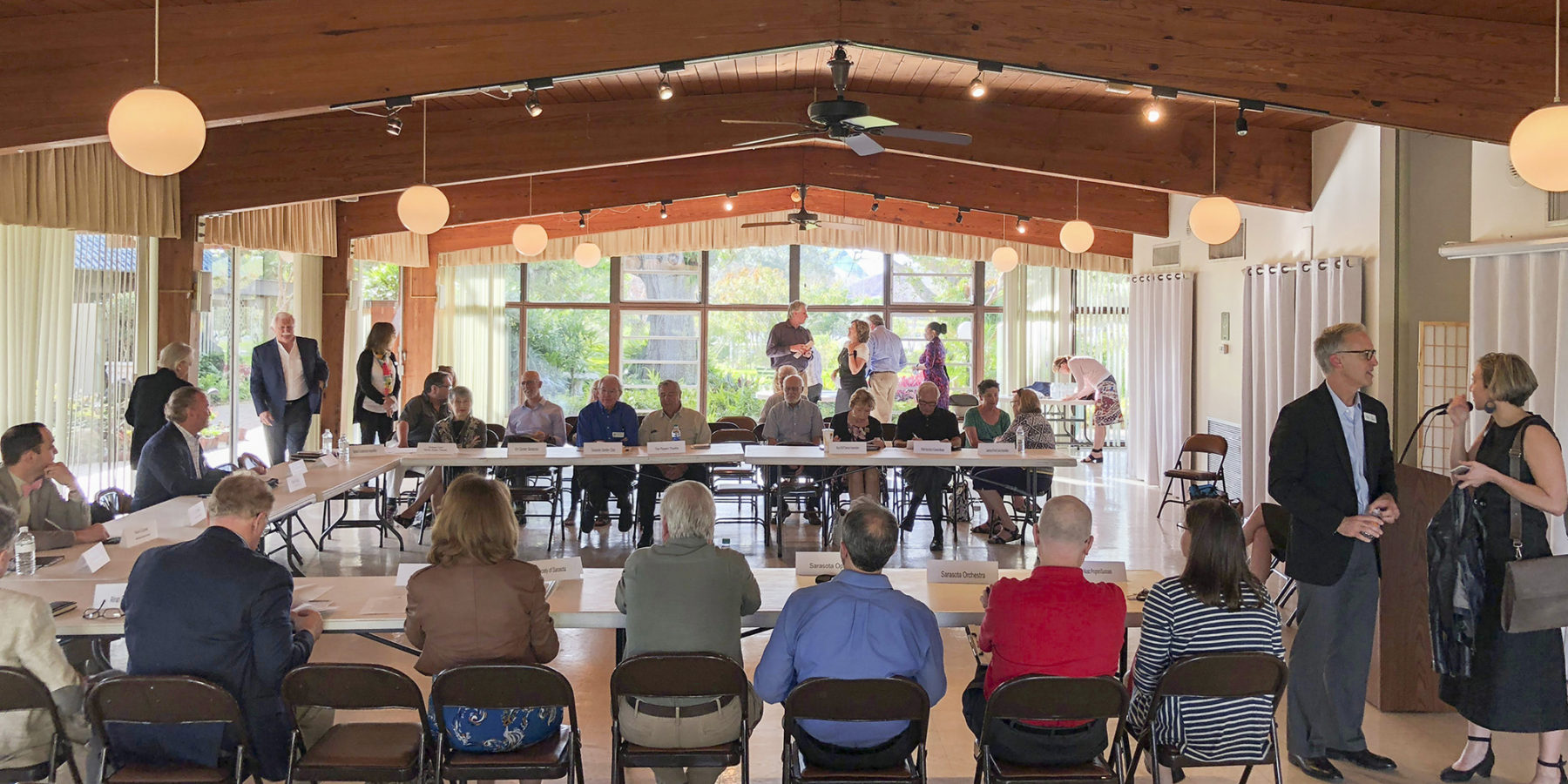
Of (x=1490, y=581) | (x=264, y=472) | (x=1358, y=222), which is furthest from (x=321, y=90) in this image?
(x=1358, y=222)

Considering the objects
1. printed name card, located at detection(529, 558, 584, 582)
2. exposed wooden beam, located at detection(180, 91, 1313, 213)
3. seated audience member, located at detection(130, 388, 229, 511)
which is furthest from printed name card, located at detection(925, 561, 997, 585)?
exposed wooden beam, located at detection(180, 91, 1313, 213)

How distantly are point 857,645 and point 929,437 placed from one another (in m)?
5.60

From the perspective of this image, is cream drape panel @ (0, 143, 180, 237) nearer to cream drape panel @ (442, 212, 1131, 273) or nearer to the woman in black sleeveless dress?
cream drape panel @ (442, 212, 1131, 273)

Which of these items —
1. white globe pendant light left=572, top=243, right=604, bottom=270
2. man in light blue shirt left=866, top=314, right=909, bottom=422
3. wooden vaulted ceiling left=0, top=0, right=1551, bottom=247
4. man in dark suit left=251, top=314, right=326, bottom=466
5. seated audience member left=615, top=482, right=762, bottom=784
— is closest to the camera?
seated audience member left=615, top=482, right=762, bottom=784

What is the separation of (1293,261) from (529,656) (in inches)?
290

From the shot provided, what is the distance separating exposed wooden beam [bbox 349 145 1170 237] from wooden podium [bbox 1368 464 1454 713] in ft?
23.2

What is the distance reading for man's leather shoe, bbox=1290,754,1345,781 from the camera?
4.22 m

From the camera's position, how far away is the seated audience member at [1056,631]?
3230mm

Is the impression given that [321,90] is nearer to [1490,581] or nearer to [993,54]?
[993,54]

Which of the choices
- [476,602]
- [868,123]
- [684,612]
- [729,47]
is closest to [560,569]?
[476,602]

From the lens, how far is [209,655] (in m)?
3.27

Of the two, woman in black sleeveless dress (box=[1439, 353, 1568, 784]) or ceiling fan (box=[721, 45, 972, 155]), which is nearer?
woman in black sleeveless dress (box=[1439, 353, 1568, 784])

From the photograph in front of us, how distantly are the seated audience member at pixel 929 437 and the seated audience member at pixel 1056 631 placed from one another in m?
5.14

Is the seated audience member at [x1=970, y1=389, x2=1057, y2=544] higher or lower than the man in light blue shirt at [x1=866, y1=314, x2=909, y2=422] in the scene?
lower
